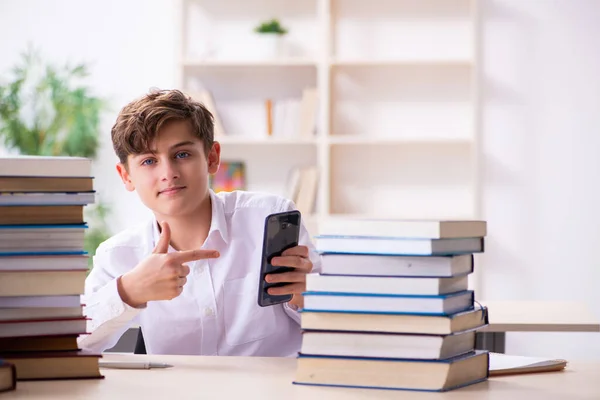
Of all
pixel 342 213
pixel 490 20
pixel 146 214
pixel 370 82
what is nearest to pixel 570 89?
pixel 490 20

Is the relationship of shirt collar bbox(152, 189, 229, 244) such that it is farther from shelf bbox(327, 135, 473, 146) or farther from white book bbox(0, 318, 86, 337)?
A: shelf bbox(327, 135, 473, 146)

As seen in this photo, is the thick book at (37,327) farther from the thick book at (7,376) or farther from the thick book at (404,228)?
the thick book at (404,228)

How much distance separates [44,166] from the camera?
156 centimetres

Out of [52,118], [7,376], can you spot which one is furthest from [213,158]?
[52,118]

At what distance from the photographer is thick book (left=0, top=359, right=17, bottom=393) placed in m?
1.47

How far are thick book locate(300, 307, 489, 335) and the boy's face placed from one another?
762mm

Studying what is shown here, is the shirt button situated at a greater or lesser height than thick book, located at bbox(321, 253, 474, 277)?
lesser

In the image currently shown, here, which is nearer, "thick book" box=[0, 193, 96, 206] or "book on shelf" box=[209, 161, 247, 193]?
"thick book" box=[0, 193, 96, 206]

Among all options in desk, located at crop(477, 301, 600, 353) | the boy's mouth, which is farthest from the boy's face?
desk, located at crop(477, 301, 600, 353)

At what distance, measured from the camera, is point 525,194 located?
4.82 m

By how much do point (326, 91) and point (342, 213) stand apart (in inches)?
26.4

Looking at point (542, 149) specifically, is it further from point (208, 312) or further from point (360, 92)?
point (208, 312)

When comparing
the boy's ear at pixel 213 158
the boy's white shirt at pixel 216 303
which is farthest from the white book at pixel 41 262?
the boy's ear at pixel 213 158

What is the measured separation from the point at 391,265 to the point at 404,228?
6 centimetres
